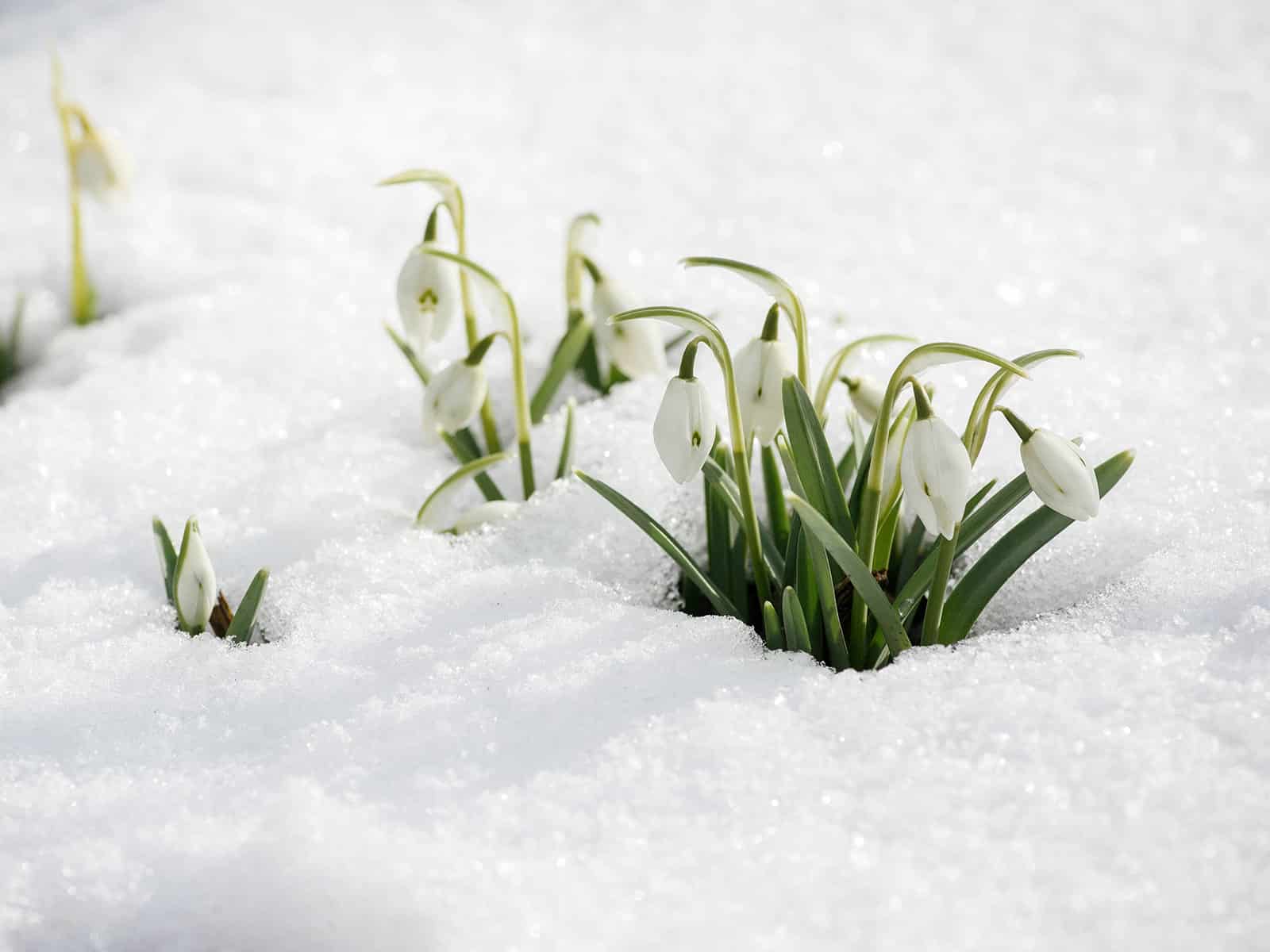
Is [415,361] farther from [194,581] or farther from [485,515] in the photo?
[194,581]

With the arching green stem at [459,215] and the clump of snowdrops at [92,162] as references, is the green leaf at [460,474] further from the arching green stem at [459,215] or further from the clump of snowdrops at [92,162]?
the clump of snowdrops at [92,162]

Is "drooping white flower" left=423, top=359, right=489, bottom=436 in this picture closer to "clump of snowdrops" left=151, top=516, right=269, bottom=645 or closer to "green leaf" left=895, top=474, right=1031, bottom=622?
"clump of snowdrops" left=151, top=516, right=269, bottom=645

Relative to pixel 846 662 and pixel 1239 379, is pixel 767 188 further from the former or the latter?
pixel 846 662

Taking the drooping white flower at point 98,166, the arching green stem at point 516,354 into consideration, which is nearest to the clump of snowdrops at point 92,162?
the drooping white flower at point 98,166

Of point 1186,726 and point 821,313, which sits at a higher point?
point 821,313

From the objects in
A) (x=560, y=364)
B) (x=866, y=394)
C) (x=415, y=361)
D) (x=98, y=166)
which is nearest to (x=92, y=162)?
(x=98, y=166)

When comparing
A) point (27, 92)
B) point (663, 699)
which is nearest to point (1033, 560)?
point (663, 699)
